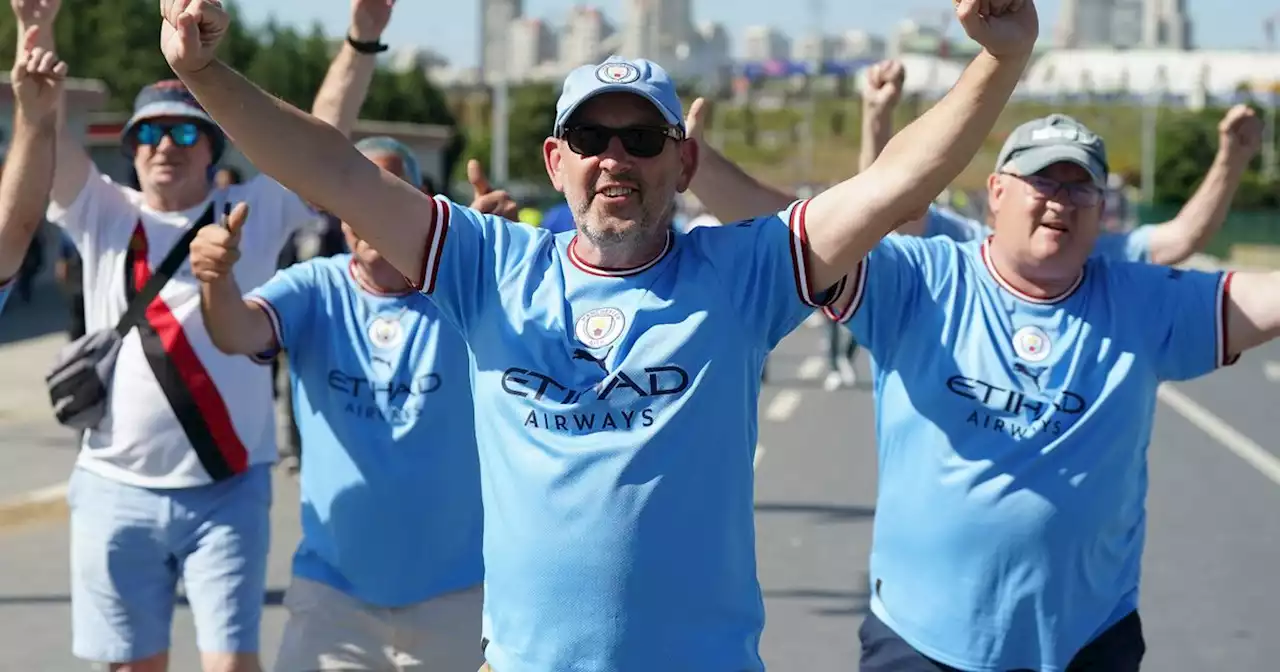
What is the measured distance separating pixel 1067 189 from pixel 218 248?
2.16 metres

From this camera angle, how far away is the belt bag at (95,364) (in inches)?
223

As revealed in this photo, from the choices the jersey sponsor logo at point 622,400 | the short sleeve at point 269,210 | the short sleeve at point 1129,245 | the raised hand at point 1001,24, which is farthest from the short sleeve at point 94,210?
the short sleeve at point 1129,245

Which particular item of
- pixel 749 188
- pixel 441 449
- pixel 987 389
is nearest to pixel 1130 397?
pixel 987 389

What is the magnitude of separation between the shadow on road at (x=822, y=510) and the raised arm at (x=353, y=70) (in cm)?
593

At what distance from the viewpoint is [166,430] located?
563 cm

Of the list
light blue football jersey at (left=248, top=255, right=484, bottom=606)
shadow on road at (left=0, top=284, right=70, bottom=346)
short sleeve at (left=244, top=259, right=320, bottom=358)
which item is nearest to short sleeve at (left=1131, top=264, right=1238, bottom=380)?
light blue football jersey at (left=248, top=255, right=484, bottom=606)

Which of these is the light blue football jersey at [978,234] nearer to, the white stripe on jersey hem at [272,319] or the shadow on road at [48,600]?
the white stripe on jersey hem at [272,319]

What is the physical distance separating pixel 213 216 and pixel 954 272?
2317 millimetres

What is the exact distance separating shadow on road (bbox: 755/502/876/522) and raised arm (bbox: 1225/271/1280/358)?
252 inches

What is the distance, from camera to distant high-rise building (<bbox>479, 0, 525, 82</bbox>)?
4475 cm

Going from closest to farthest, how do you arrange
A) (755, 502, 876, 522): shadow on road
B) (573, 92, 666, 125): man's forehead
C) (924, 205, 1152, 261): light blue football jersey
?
(573, 92, 666, 125): man's forehead → (924, 205, 1152, 261): light blue football jersey → (755, 502, 876, 522): shadow on road

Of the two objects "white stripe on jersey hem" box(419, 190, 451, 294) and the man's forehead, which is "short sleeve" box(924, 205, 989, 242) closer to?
the man's forehead

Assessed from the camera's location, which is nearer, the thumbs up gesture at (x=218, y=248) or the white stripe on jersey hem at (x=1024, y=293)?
the thumbs up gesture at (x=218, y=248)

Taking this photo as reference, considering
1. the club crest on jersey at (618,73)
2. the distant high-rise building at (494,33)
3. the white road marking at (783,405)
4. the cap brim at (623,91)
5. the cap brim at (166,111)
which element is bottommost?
the white road marking at (783,405)
